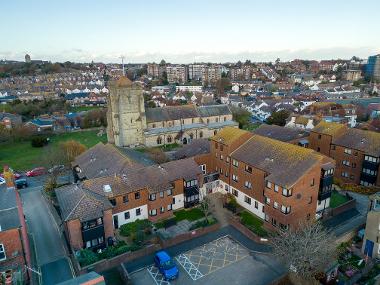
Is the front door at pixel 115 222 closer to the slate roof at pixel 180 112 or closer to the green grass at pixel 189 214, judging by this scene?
the green grass at pixel 189 214

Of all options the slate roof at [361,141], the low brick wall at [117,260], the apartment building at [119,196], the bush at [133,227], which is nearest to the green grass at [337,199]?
the slate roof at [361,141]

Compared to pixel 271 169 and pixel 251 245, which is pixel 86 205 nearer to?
pixel 251 245

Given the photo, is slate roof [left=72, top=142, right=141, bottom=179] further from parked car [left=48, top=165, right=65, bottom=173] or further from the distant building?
the distant building

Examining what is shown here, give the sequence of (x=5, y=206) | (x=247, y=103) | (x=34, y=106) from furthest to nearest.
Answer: (x=247, y=103) → (x=34, y=106) → (x=5, y=206)

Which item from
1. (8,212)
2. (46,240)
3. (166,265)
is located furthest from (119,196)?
(8,212)

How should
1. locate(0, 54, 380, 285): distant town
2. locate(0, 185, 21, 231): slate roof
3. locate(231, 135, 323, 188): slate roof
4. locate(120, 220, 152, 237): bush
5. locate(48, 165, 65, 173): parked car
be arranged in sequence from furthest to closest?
1. locate(48, 165, 65, 173): parked car
2. locate(120, 220, 152, 237): bush
3. locate(231, 135, 323, 188): slate roof
4. locate(0, 54, 380, 285): distant town
5. locate(0, 185, 21, 231): slate roof

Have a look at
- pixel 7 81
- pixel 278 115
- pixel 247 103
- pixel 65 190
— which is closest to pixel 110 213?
pixel 65 190

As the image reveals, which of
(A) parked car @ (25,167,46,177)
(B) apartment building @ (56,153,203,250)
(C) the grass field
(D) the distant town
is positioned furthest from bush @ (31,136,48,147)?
(B) apartment building @ (56,153,203,250)

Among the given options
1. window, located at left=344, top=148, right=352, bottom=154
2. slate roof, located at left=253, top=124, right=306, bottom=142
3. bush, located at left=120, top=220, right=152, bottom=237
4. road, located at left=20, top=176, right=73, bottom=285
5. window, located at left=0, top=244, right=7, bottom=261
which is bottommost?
road, located at left=20, top=176, right=73, bottom=285
